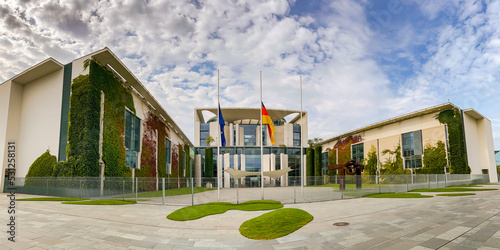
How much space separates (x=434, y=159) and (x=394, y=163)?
7150 millimetres

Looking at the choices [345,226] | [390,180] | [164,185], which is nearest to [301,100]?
[390,180]

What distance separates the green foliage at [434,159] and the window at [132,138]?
139 feet

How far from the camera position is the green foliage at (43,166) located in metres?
27.3

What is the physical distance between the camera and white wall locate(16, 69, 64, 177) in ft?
93.9

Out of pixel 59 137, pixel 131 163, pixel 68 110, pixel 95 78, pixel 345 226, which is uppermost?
pixel 95 78

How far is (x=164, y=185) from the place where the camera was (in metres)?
20.1

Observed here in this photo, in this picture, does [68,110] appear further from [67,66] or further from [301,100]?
[301,100]

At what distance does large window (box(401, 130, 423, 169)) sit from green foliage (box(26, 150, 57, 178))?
162ft

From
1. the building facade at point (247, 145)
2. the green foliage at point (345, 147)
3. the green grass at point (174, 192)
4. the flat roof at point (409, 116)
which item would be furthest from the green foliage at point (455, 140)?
the green grass at point (174, 192)

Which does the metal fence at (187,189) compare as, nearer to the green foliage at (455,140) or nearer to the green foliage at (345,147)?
the green foliage at (455,140)

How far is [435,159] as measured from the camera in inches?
1709

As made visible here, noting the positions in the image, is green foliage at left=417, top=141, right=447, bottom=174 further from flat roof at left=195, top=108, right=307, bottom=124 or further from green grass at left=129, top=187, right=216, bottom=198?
green grass at left=129, top=187, right=216, bottom=198

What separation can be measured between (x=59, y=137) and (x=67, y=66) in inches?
288

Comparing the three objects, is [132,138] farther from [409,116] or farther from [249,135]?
[409,116]
